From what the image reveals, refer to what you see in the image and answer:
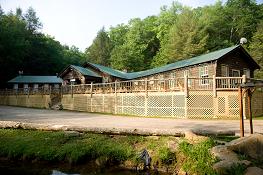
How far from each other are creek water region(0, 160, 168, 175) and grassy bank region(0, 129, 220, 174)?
271 millimetres

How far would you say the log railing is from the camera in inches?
881

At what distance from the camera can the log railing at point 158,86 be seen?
73.4ft

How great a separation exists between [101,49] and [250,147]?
77879 mm

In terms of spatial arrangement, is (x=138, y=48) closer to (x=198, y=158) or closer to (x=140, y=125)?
(x=140, y=125)

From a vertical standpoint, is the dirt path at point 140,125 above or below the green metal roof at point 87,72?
below

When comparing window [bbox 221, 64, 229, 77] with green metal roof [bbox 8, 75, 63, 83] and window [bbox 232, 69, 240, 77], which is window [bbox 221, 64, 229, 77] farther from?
green metal roof [bbox 8, 75, 63, 83]

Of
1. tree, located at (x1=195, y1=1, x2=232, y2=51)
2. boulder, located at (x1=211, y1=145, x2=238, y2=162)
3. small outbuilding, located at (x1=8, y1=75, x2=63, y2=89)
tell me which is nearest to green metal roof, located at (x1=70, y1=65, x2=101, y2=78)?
small outbuilding, located at (x1=8, y1=75, x2=63, y2=89)

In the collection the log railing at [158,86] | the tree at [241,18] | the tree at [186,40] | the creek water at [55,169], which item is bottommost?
the creek water at [55,169]

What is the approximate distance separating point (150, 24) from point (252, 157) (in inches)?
2806

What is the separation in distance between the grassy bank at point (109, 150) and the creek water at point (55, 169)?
27cm

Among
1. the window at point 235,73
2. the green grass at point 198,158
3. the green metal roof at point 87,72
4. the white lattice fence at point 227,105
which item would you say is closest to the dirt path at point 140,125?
the green grass at point 198,158

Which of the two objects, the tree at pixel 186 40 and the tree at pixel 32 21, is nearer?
the tree at pixel 186 40

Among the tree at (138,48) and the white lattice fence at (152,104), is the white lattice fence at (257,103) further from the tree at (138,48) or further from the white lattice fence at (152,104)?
the tree at (138,48)

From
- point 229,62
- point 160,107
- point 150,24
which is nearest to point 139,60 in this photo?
point 150,24
